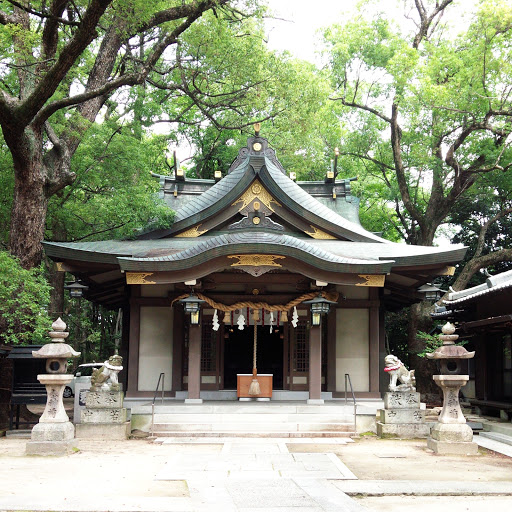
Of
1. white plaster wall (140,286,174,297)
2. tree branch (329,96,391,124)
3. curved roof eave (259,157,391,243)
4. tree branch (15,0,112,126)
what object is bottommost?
white plaster wall (140,286,174,297)

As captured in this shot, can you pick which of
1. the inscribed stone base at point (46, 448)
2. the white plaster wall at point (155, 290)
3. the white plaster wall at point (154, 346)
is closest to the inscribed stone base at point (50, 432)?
the inscribed stone base at point (46, 448)

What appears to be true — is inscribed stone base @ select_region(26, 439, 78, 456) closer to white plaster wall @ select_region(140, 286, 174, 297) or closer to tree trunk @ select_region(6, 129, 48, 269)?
tree trunk @ select_region(6, 129, 48, 269)

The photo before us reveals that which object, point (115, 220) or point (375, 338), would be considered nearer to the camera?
point (375, 338)

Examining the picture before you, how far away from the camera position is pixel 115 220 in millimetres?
17094

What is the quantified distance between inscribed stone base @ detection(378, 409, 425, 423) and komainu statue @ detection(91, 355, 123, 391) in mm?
5655

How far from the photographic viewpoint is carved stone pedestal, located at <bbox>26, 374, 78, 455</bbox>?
10.3m

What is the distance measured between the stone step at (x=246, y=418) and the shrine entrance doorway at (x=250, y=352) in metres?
4.11

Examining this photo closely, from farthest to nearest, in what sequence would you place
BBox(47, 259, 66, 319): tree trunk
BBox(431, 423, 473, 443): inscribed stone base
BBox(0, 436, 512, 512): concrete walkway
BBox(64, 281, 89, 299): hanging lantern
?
1. BBox(47, 259, 66, 319): tree trunk
2. BBox(64, 281, 89, 299): hanging lantern
3. BBox(431, 423, 473, 443): inscribed stone base
4. BBox(0, 436, 512, 512): concrete walkway

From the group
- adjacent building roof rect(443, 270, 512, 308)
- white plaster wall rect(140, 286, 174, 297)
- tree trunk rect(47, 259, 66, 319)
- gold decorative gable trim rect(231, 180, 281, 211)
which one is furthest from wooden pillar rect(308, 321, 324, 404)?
tree trunk rect(47, 259, 66, 319)

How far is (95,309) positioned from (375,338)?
57.7 ft

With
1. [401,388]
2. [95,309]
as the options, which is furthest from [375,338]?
[95,309]

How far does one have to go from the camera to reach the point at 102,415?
12172mm

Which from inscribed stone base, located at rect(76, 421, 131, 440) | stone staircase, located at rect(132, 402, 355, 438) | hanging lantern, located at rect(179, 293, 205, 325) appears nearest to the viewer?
inscribed stone base, located at rect(76, 421, 131, 440)

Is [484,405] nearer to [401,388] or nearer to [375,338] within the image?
[375,338]
